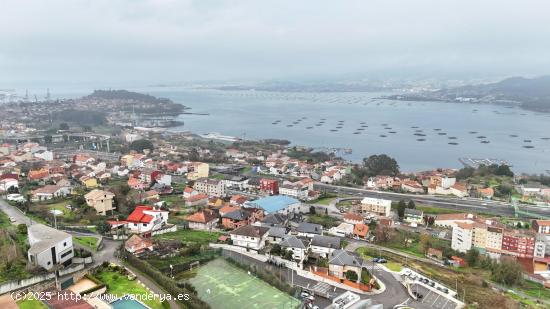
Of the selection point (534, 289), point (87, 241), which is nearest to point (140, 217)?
point (87, 241)

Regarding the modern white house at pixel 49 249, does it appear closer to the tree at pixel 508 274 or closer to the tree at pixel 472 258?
the tree at pixel 508 274

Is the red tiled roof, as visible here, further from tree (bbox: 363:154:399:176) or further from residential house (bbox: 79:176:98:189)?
tree (bbox: 363:154:399:176)

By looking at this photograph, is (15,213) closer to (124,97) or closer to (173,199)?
(173,199)

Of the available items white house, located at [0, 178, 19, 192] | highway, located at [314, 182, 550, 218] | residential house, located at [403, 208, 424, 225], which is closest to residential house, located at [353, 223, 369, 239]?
residential house, located at [403, 208, 424, 225]

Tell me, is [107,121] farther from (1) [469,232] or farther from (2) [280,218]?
(1) [469,232]

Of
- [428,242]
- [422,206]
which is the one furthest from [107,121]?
[428,242]

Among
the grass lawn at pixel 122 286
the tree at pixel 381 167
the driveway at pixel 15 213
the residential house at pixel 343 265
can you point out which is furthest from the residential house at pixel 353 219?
the driveway at pixel 15 213
